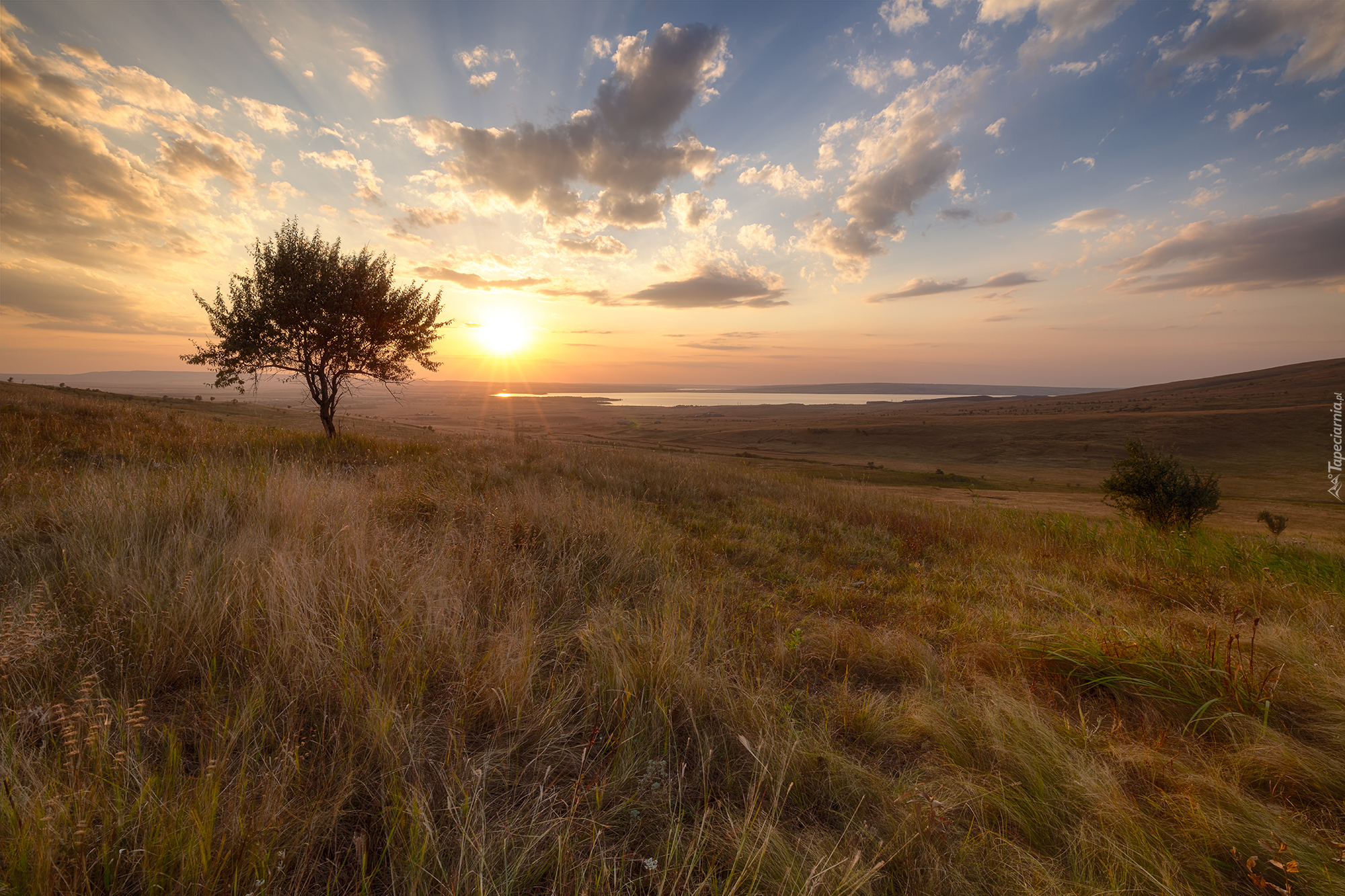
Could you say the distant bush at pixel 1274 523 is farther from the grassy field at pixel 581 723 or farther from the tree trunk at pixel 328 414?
the tree trunk at pixel 328 414

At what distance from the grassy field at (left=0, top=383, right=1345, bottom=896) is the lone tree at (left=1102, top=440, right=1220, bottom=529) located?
47.8 ft

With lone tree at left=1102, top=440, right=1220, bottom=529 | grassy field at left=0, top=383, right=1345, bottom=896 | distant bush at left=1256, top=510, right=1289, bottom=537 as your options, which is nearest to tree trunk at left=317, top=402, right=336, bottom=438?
grassy field at left=0, top=383, right=1345, bottom=896

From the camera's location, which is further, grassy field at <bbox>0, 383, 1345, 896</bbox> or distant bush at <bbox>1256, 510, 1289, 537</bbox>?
distant bush at <bbox>1256, 510, 1289, 537</bbox>

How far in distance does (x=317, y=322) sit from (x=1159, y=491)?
2913cm

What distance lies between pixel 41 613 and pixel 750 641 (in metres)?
4.71

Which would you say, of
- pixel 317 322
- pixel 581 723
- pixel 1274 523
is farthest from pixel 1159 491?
pixel 317 322

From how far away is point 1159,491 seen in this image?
16.7m

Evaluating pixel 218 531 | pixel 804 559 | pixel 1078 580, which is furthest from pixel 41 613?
pixel 1078 580

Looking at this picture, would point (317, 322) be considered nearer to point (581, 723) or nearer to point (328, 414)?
point (328, 414)

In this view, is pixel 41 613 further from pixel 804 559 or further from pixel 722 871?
pixel 804 559

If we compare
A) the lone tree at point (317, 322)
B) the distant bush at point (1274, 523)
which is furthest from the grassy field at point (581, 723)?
the distant bush at point (1274, 523)

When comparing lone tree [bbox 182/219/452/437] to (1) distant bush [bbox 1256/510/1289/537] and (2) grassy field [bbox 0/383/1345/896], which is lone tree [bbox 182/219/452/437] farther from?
(1) distant bush [bbox 1256/510/1289/537]

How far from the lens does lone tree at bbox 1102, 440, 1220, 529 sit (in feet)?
53.9

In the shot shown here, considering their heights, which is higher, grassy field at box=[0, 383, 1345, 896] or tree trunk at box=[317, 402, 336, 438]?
tree trunk at box=[317, 402, 336, 438]
